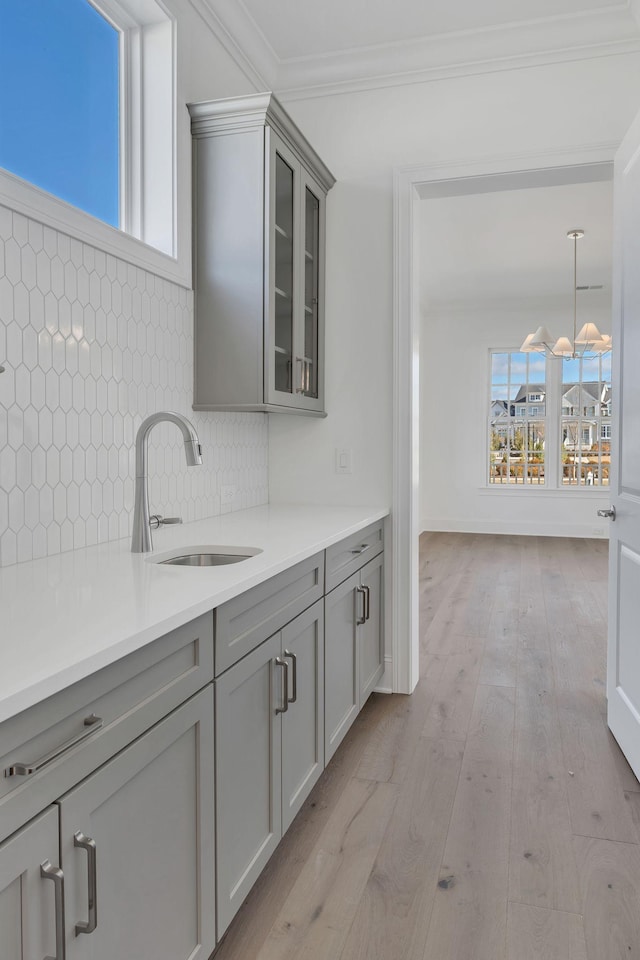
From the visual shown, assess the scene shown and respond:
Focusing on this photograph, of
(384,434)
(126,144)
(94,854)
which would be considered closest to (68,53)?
(126,144)

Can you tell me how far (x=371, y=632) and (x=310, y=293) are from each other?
4.90 ft

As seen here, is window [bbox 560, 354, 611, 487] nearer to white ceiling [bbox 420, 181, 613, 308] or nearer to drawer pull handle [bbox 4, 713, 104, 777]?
white ceiling [bbox 420, 181, 613, 308]

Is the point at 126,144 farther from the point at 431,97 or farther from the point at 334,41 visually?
the point at 431,97

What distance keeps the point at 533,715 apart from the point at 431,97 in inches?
107

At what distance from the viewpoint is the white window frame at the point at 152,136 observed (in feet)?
7.70

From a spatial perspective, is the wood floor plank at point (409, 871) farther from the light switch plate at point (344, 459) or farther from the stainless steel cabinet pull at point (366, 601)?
the light switch plate at point (344, 459)

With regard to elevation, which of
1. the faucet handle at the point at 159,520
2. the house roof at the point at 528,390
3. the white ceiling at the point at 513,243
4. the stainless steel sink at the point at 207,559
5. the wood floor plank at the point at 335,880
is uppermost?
the white ceiling at the point at 513,243

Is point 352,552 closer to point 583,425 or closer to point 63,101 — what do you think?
point 63,101

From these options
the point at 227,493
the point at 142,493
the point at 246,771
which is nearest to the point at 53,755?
the point at 246,771

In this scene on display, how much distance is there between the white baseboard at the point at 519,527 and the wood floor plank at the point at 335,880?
652 cm

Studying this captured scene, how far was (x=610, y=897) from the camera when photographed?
174cm

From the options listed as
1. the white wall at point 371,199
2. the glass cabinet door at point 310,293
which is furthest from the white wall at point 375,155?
the glass cabinet door at point 310,293

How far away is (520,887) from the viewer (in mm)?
1776

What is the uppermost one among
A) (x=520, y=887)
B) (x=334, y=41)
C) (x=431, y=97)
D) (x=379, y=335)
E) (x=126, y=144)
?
(x=334, y=41)
